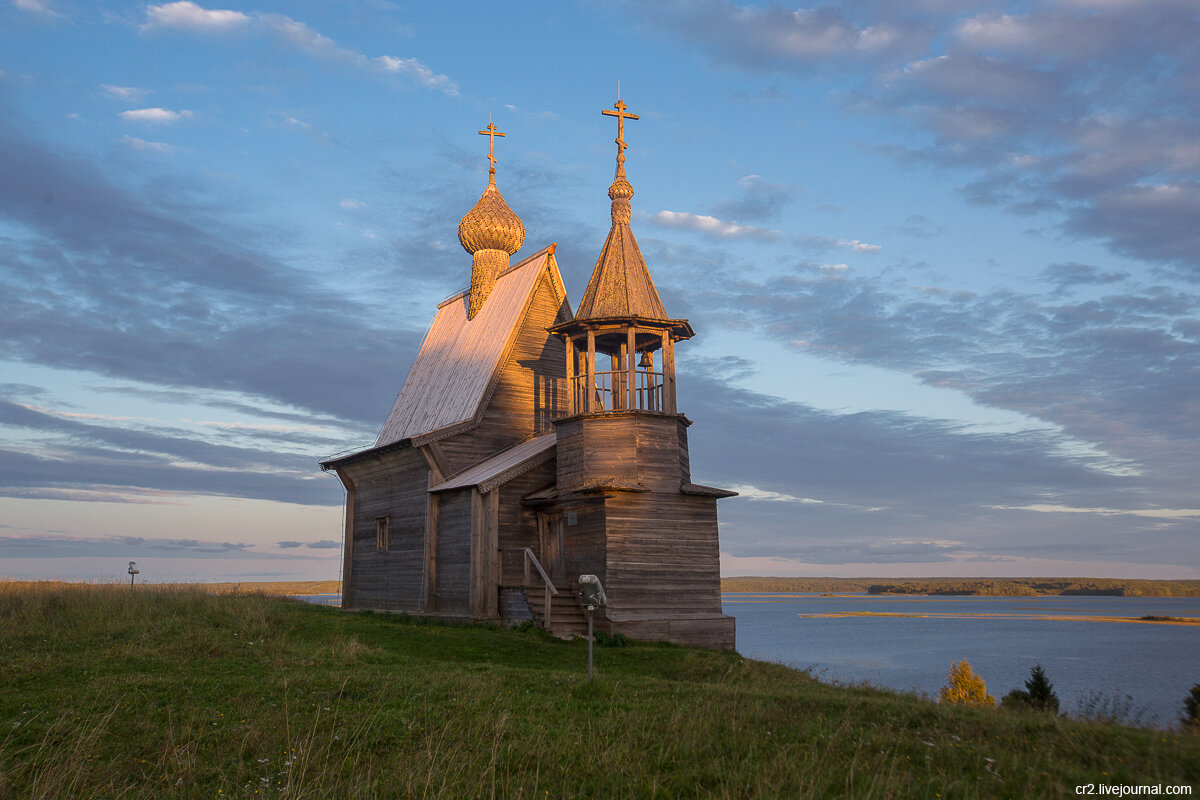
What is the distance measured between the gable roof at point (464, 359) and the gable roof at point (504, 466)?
61.2 inches

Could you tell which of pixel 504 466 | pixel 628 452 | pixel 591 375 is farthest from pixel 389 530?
pixel 628 452

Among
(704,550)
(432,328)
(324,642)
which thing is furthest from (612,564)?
(432,328)

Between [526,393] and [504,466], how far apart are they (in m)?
4.90

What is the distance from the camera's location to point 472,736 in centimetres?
1038

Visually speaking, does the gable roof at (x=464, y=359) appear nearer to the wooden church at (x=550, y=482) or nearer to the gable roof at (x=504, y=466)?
the wooden church at (x=550, y=482)

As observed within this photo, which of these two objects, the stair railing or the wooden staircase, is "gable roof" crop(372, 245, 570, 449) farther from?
the wooden staircase

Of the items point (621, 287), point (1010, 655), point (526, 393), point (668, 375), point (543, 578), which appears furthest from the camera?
point (1010, 655)

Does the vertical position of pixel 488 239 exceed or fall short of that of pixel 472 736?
it exceeds it

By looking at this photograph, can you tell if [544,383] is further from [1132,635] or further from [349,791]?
[1132,635]

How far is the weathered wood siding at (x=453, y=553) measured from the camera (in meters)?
26.0

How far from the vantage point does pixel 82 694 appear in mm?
12094

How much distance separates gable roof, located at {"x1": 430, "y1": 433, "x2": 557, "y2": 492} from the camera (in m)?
25.2

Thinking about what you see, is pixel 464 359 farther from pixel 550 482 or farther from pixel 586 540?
pixel 586 540

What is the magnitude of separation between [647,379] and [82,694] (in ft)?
55.8
